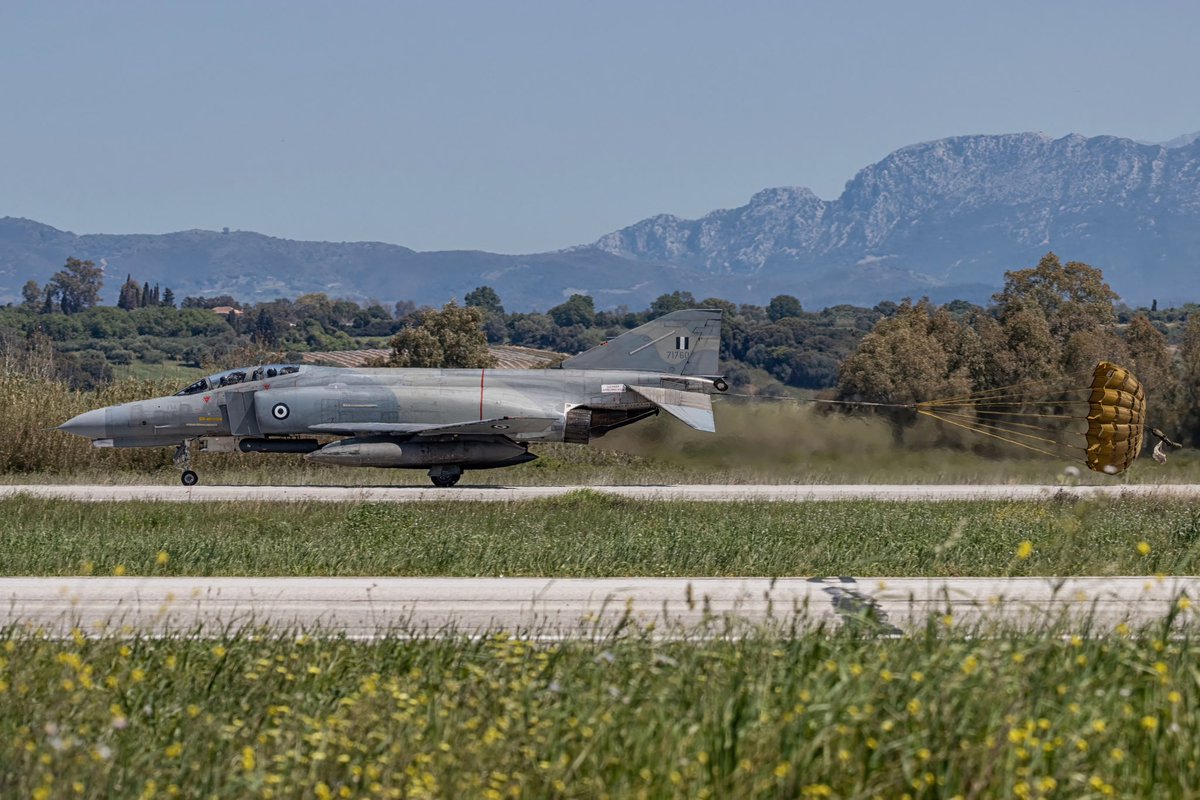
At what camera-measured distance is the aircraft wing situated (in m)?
32.4

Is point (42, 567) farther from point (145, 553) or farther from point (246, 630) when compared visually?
point (246, 630)

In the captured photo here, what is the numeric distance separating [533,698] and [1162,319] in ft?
494

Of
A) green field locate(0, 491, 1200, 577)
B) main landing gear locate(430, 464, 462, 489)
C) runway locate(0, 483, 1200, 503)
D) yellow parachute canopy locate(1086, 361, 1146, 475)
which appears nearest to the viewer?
green field locate(0, 491, 1200, 577)

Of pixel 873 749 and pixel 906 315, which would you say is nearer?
pixel 873 749

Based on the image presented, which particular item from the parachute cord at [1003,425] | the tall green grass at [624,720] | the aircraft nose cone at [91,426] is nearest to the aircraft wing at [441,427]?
the aircraft nose cone at [91,426]

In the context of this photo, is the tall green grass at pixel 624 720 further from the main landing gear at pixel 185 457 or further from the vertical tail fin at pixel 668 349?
the vertical tail fin at pixel 668 349

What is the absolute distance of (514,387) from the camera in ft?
109

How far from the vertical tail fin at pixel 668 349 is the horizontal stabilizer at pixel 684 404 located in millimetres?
789

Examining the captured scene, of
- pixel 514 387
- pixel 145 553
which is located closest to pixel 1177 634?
pixel 145 553

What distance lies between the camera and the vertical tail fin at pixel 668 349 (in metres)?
33.9

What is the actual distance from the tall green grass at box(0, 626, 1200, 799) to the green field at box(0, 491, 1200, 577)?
378 centimetres

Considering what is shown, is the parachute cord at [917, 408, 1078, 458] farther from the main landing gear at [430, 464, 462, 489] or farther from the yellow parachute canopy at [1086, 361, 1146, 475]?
the yellow parachute canopy at [1086, 361, 1146, 475]

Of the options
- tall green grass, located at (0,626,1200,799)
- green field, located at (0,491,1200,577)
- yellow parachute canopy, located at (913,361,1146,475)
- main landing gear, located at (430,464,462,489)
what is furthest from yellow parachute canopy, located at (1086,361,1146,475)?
main landing gear, located at (430,464,462,489)

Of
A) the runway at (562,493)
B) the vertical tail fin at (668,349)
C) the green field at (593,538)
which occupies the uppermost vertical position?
the vertical tail fin at (668,349)
